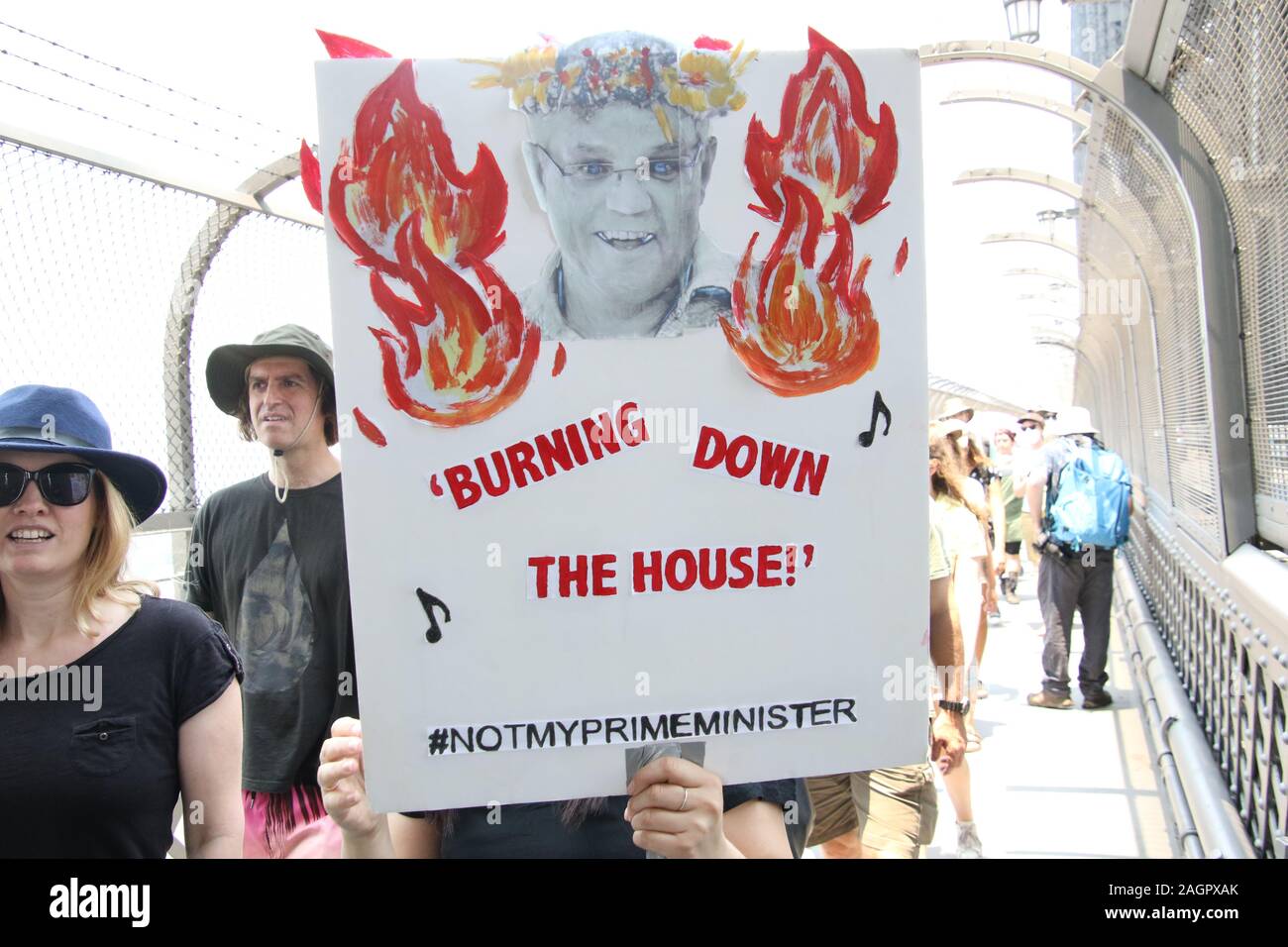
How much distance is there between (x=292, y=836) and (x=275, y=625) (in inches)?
22.4

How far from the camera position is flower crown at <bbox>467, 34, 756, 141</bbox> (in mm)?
1703

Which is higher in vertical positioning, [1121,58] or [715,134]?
[1121,58]

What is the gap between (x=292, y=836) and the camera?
302 centimetres

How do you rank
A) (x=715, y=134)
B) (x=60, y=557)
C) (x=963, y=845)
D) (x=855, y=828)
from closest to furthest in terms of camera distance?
(x=715, y=134), (x=60, y=557), (x=855, y=828), (x=963, y=845)

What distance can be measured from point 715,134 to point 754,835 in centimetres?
116

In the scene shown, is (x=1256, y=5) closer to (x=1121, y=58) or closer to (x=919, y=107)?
(x=1121, y=58)

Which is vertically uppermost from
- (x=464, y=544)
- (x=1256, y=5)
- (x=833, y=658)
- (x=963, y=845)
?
(x=1256, y=5)

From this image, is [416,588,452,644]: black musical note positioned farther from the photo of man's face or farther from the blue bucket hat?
the blue bucket hat

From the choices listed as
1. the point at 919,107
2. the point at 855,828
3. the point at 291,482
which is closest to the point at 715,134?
the point at 919,107

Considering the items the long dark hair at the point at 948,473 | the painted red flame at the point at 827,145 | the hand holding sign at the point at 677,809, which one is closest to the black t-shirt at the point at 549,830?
the hand holding sign at the point at 677,809

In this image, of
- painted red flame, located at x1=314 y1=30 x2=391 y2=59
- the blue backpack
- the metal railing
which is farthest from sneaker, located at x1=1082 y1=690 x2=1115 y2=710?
painted red flame, located at x1=314 y1=30 x2=391 y2=59

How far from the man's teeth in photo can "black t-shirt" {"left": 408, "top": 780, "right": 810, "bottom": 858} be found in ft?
→ 3.00

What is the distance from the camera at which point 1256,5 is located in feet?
9.91

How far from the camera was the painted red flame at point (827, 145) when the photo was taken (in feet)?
5.79
